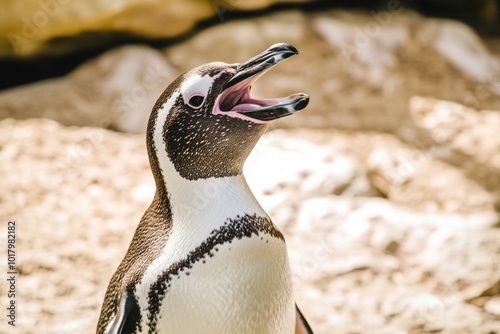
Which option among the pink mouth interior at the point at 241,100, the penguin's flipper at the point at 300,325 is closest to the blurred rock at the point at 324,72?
the penguin's flipper at the point at 300,325

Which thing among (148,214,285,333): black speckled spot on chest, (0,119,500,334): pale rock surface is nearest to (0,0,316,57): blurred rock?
(0,119,500,334): pale rock surface

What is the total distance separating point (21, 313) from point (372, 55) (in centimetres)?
209

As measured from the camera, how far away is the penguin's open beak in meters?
1.22

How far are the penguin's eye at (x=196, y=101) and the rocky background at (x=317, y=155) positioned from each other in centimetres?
92

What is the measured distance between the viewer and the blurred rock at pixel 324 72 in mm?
3025

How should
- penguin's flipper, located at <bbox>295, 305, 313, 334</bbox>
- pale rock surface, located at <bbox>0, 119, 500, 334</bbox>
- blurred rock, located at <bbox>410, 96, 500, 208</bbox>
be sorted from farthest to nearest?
blurred rock, located at <bbox>410, 96, 500, 208</bbox> < pale rock surface, located at <bbox>0, 119, 500, 334</bbox> < penguin's flipper, located at <bbox>295, 305, 313, 334</bbox>

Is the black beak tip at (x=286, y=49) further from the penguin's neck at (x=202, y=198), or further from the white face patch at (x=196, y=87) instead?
the penguin's neck at (x=202, y=198)

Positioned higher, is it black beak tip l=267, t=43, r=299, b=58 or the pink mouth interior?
black beak tip l=267, t=43, r=299, b=58

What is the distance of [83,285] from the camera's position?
2.13m

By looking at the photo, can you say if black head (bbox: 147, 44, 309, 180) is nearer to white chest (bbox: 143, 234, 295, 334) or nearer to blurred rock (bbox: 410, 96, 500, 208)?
white chest (bbox: 143, 234, 295, 334)

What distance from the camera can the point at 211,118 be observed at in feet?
4.11

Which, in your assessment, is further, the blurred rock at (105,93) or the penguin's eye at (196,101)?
the blurred rock at (105,93)

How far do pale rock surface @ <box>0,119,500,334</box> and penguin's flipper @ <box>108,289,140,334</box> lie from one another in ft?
2.16

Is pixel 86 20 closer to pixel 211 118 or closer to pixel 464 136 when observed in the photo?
pixel 464 136
